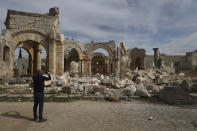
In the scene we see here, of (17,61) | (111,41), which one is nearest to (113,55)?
(111,41)

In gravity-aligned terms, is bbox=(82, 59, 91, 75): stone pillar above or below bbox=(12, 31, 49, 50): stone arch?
below

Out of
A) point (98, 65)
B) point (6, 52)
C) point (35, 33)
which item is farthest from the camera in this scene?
point (98, 65)

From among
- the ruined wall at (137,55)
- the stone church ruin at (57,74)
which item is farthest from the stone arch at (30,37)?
the ruined wall at (137,55)

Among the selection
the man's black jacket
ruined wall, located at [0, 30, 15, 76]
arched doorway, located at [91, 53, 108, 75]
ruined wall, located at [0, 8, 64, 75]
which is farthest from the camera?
arched doorway, located at [91, 53, 108, 75]

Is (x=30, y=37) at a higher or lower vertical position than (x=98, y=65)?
higher

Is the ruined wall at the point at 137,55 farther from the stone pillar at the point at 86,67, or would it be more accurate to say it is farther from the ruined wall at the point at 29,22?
the ruined wall at the point at 29,22

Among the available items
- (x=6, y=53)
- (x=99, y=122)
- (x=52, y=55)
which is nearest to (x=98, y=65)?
(x=52, y=55)

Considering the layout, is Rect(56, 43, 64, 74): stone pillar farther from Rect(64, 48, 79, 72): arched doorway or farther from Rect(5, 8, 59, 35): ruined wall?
Rect(64, 48, 79, 72): arched doorway

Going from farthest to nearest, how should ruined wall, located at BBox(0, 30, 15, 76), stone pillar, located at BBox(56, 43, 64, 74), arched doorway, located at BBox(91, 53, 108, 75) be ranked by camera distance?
arched doorway, located at BBox(91, 53, 108, 75), stone pillar, located at BBox(56, 43, 64, 74), ruined wall, located at BBox(0, 30, 15, 76)

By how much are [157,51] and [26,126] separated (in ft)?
84.7

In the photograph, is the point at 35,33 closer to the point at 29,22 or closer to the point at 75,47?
the point at 29,22

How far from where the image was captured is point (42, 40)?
1151 cm

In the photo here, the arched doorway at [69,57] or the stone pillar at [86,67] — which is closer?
the stone pillar at [86,67]

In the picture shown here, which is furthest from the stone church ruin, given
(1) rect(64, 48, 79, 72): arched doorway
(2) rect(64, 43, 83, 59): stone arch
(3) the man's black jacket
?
(1) rect(64, 48, 79, 72): arched doorway
